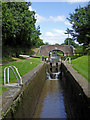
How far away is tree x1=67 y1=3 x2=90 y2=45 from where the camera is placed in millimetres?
29984

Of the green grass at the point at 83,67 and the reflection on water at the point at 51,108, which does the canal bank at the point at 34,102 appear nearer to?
the reflection on water at the point at 51,108

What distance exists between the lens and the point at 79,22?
31672 millimetres

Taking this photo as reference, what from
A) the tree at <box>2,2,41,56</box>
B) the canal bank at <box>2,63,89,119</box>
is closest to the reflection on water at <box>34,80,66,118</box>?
the canal bank at <box>2,63,89,119</box>

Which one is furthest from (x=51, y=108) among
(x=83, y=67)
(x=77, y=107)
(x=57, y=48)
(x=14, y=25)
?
(x=57, y=48)

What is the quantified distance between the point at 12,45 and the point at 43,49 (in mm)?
22836

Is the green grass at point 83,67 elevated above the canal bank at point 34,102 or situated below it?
above

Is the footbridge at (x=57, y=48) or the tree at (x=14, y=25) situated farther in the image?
the footbridge at (x=57, y=48)

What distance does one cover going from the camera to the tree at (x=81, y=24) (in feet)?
98.4

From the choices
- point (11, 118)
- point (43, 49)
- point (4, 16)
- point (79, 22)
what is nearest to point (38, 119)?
point (11, 118)

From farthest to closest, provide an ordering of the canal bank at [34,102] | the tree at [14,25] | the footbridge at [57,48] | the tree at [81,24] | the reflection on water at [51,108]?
the footbridge at [57,48]
the tree at [81,24]
the tree at [14,25]
the reflection on water at [51,108]
the canal bank at [34,102]

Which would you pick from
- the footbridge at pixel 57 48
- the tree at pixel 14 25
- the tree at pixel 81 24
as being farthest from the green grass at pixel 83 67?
the footbridge at pixel 57 48

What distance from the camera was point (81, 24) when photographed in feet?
99.1

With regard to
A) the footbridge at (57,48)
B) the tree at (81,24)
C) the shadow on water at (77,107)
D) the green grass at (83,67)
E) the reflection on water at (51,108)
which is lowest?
the reflection on water at (51,108)

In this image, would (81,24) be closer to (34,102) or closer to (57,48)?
(57,48)
